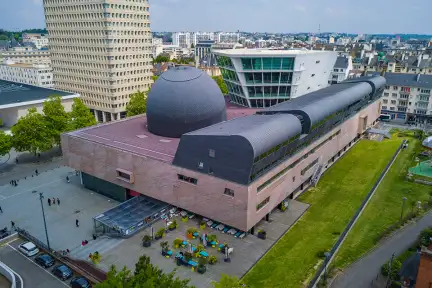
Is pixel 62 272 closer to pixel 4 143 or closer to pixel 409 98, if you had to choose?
pixel 4 143

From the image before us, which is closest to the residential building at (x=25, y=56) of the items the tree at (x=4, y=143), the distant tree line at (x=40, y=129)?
the distant tree line at (x=40, y=129)

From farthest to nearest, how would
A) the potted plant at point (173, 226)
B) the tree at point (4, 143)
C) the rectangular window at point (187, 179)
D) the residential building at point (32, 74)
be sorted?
the residential building at point (32, 74) → the tree at point (4, 143) → the rectangular window at point (187, 179) → the potted plant at point (173, 226)

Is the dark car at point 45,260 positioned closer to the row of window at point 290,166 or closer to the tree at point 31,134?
the row of window at point 290,166

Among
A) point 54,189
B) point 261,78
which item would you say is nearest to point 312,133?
point 261,78

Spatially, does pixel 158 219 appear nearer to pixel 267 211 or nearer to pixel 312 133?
pixel 267 211

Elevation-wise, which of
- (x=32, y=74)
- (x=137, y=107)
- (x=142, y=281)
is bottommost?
(x=142, y=281)

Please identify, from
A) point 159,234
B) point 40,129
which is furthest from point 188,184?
point 40,129
